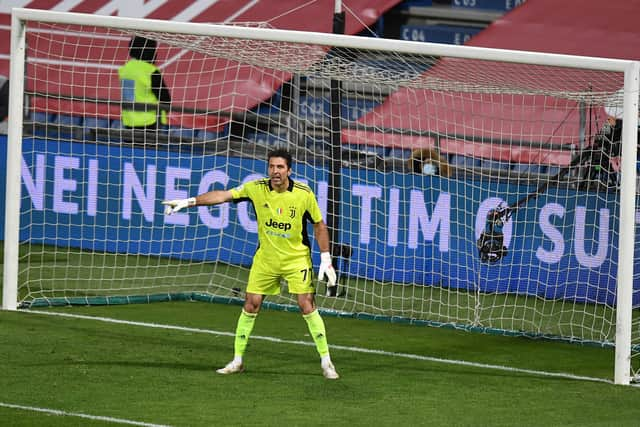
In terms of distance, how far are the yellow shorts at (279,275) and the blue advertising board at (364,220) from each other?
4.06m

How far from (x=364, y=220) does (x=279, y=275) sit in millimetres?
5354

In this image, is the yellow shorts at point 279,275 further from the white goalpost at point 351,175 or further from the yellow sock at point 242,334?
the white goalpost at point 351,175

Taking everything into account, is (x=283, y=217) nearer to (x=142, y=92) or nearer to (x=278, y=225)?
(x=278, y=225)

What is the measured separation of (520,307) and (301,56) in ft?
11.5

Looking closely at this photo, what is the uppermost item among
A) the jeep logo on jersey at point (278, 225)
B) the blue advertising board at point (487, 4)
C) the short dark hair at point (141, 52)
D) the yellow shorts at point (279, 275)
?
the blue advertising board at point (487, 4)

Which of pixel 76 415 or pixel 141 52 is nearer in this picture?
pixel 76 415

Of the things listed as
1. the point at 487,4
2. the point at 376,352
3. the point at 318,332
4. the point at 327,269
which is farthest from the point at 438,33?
the point at 318,332

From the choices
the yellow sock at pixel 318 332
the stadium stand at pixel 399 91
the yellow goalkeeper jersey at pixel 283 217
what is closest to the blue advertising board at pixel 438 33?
the stadium stand at pixel 399 91

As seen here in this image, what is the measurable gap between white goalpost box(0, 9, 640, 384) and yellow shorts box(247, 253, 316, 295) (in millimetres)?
2160

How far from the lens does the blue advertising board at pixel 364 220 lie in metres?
12.9

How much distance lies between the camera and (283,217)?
8672 mm

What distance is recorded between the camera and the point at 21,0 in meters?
18.9

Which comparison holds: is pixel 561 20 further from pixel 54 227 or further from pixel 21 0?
pixel 21 0

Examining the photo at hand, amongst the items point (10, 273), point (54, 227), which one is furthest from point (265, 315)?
point (54, 227)
